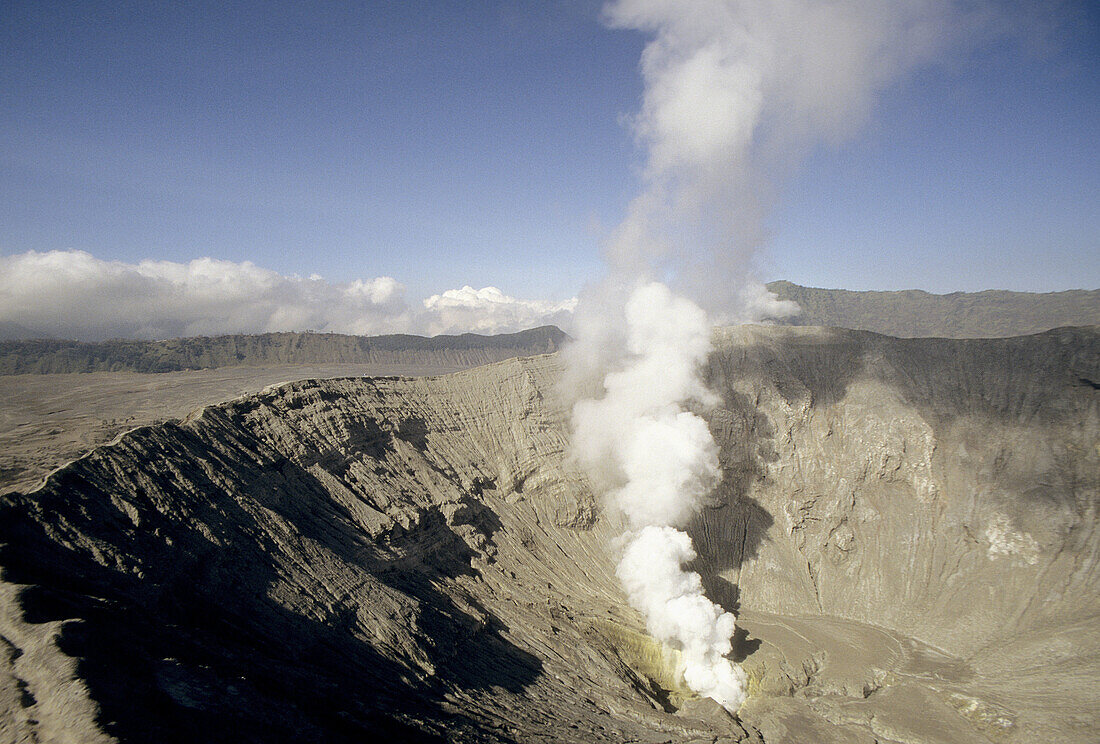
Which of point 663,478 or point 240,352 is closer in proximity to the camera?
point 663,478

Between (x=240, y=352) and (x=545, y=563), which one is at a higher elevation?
(x=240, y=352)

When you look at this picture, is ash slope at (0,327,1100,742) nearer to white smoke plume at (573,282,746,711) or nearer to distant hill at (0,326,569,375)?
white smoke plume at (573,282,746,711)

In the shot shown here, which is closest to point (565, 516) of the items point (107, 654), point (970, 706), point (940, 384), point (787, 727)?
point (787, 727)

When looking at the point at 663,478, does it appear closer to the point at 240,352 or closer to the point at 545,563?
the point at 545,563

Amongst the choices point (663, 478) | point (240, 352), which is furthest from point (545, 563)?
point (240, 352)

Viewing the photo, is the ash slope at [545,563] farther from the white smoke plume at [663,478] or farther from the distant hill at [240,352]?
the distant hill at [240,352]

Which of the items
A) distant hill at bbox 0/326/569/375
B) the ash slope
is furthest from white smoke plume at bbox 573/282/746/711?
distant hill at bbox 0/326/569/375
